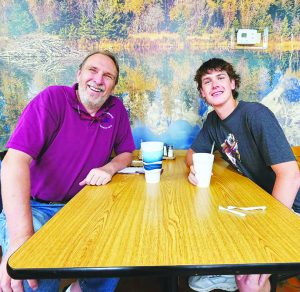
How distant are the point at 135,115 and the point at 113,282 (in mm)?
1232

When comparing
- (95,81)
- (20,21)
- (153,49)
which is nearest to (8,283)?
(95,81)

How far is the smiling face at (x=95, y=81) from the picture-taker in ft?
4.79

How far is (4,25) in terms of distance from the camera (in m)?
2.00

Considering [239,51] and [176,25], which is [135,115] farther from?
[239,51]

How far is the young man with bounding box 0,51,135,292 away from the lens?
990mm

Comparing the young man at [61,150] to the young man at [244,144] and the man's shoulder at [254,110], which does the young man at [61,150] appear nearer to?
the young man at [244,144]

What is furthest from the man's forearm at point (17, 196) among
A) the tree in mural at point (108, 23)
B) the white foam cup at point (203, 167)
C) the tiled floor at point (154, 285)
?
the tree in mural at point (108, 23)

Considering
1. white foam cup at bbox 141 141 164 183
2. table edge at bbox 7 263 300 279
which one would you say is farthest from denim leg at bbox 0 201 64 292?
white foam cup at bbox 141 141 164 183

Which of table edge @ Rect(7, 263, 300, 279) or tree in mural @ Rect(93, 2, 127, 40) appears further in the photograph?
tree in mural @ Rect(93, 2, 127, 40)

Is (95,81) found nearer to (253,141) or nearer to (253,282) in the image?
(253,141)

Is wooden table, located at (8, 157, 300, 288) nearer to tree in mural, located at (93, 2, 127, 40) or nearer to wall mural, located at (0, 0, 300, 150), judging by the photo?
wall mural, located at (0, 0, 300, 150)

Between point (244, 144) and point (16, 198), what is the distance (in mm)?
1081

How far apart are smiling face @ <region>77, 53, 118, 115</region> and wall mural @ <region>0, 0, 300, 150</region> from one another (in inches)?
21.3

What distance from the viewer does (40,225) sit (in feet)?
3.75
